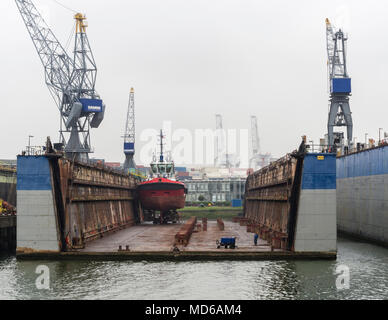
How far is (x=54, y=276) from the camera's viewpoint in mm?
28031

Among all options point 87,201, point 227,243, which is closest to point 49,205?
point 87,201

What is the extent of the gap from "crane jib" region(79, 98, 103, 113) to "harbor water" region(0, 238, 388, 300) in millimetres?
53684

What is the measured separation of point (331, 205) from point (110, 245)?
59.7 ft

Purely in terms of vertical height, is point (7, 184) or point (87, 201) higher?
point (7, 184)

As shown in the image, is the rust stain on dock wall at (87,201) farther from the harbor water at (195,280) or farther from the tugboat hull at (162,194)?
the harbor water at (195,280)

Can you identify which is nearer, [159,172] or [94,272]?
[94,272]

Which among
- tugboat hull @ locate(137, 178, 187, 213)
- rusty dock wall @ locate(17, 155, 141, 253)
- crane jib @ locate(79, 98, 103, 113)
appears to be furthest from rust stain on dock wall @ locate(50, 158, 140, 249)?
crane jib @ locate(79, 98, 103, 113)

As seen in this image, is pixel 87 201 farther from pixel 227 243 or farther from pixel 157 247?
pixel 227 243

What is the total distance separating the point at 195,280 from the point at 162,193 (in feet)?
117

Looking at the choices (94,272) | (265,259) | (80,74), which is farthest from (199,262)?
(80,74)

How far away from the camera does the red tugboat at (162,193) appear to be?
61.7m

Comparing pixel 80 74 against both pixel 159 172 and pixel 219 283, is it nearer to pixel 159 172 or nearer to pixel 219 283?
pixel 159 172

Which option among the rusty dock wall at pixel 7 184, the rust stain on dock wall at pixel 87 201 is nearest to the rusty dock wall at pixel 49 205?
the rust stain on dock wall at pixel 87 201

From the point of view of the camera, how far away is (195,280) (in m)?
26.5
